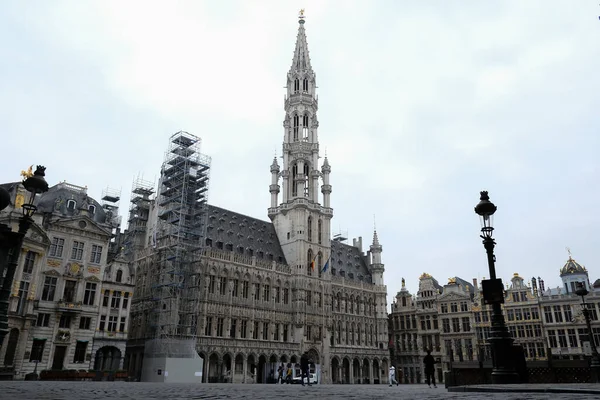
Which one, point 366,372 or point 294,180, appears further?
point 294,180

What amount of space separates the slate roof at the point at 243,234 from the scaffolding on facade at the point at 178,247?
5197 millimetres

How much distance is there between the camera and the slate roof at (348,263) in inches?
2899

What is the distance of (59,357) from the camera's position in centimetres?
3959

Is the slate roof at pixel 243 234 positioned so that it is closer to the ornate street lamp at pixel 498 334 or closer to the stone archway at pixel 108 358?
the stone archway at pixel 108 358

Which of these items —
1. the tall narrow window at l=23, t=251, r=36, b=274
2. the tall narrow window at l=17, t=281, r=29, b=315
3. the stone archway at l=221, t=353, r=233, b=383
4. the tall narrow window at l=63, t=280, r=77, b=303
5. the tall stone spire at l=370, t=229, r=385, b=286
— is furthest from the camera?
the tall stone spire at l=370, t=229, r=385, b=286

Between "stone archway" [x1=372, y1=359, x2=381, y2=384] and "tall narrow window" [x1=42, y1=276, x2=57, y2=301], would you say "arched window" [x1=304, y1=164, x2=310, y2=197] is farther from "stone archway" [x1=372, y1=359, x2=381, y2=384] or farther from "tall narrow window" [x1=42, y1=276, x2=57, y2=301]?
"tall narrow window" [x1=42, y1=276, x2=57, y2=301]

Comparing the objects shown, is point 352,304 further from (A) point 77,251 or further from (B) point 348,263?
(A) point 77,251

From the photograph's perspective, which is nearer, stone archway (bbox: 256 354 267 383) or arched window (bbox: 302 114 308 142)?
stone archway (bbox: 256 354 267 383)

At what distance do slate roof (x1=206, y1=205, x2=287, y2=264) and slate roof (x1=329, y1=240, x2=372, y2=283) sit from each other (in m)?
11.3

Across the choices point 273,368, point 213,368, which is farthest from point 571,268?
point 213,368

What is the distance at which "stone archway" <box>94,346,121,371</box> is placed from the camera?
43906 mm

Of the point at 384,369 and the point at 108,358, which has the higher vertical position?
the point at 108,358

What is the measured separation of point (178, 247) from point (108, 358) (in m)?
12.0

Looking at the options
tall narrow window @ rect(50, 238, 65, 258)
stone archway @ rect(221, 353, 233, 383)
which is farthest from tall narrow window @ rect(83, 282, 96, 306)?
stone archway @ rect(221, 353, 233, 383)
